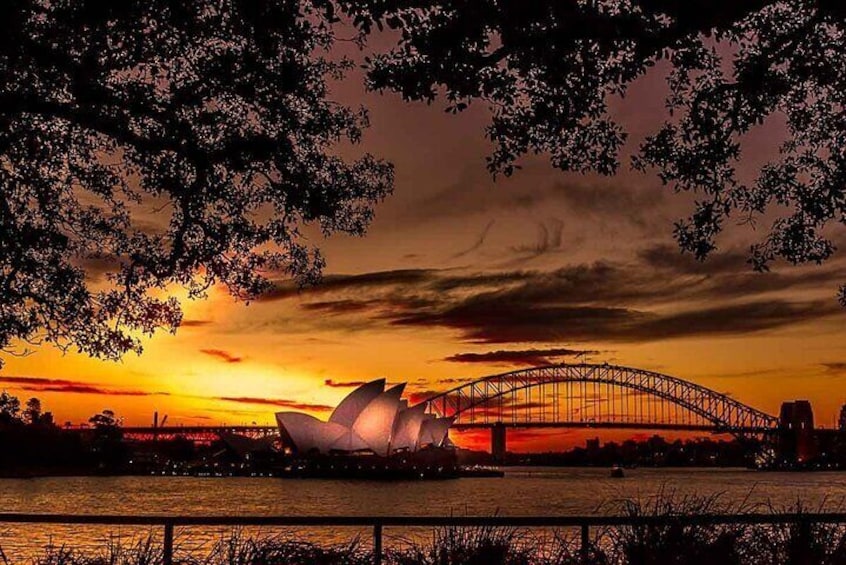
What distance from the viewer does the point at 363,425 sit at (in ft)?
490

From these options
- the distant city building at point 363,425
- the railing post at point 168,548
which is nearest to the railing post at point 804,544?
the railing post at point 168,548

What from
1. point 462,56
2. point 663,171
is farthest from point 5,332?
point 663,171

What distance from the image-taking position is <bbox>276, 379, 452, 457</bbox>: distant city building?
475 feet

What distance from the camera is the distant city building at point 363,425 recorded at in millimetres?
144875

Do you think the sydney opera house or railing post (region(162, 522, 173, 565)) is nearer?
railing post (region(162, 522, 173, 565))

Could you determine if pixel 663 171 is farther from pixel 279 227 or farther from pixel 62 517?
pixel 62 517

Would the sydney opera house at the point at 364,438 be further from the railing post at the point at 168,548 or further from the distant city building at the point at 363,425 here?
the railing post at the point at 168,548

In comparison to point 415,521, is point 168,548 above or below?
below

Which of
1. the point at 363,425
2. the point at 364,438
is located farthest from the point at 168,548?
the point at 364,438

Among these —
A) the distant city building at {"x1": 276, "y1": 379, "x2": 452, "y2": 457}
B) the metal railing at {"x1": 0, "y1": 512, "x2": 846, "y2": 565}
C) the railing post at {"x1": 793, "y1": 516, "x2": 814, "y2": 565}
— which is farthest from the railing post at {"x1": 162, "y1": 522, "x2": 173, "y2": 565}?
the distant city building at {"x1": 276, "y1": 379, "x2": 452, "y2": 457}

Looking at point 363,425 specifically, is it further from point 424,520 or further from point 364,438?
point 424,520

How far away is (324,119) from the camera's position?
13.5 metres

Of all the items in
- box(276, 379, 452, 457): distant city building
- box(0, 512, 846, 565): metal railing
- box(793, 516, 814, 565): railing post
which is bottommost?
box(793, 516, 814, 565): railing post

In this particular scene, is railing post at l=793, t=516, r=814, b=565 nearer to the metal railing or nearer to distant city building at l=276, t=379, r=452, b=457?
the metal railing
